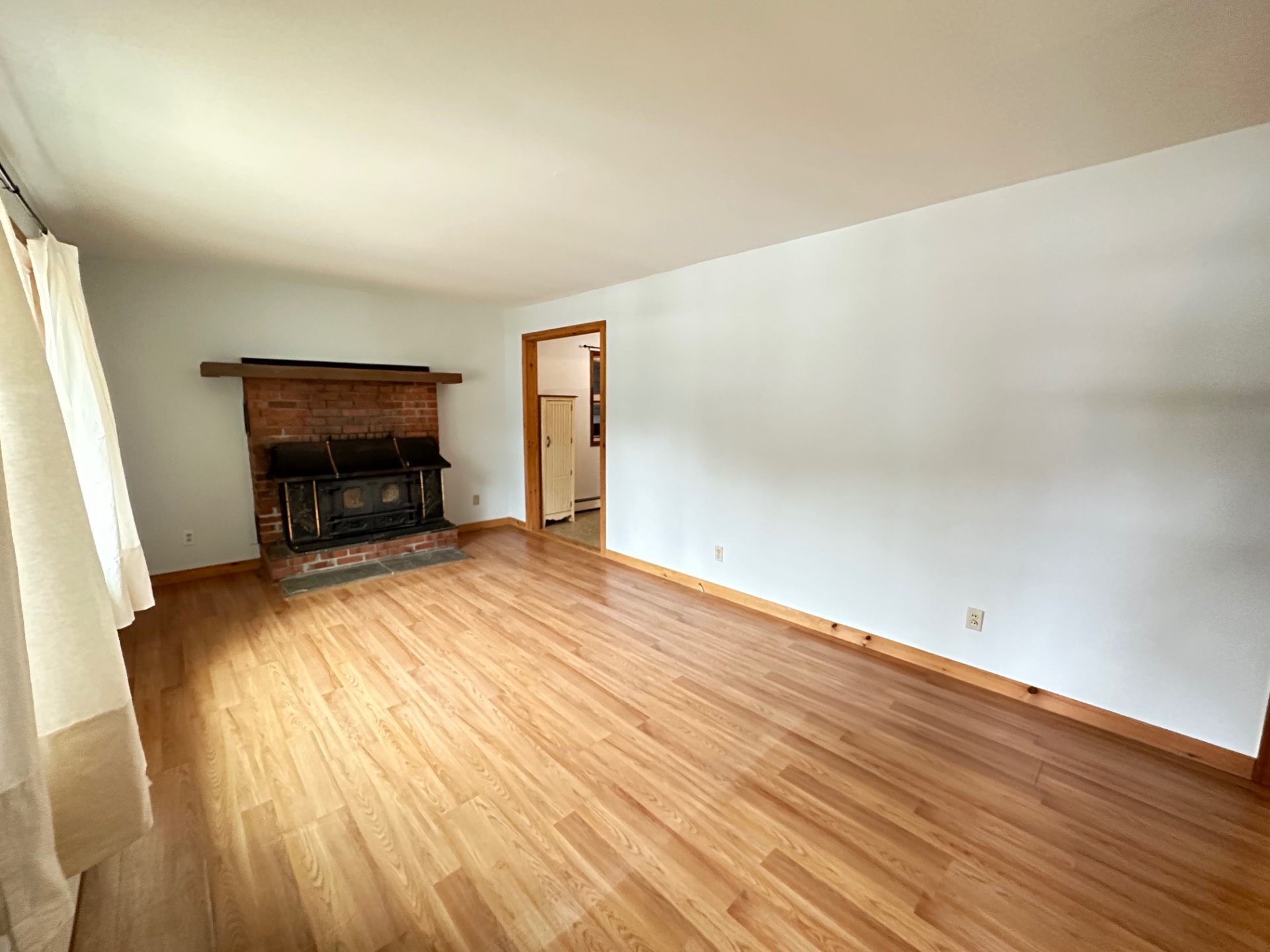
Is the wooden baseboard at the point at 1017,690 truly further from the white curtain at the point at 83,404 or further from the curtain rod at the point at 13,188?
the curtain rod at the point at 13,188

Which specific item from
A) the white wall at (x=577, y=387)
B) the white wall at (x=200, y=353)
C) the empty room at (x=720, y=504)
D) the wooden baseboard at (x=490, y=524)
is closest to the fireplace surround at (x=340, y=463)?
the white wall at (x=200, y=353)

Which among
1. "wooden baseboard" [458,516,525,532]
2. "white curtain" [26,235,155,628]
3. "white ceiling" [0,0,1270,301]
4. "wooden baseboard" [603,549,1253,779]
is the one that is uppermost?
"white ceiling" [0,0,1270,301]

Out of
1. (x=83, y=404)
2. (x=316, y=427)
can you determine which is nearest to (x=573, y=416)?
(x=316, y=427)

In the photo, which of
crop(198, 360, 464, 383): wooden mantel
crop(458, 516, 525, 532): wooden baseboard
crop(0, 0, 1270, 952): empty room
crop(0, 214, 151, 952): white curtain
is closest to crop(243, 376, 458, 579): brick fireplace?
crop(198, 360, 464, 383): wooden mantel

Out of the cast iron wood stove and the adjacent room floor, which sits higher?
the cast iron wood stove

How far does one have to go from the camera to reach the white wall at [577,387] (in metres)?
5.94

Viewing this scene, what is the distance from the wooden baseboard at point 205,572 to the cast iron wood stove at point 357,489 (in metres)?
0.42

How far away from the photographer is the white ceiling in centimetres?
121

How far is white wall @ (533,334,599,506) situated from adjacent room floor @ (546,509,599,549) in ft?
1.12

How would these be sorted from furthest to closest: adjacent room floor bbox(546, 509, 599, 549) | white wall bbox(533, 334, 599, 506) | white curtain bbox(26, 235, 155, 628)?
1. white wall bbox(533, 334, 599, 506)
2. adjacent room floor bbox(546, 509, 599, 549)
3. white curtain bbox(26, 235, 155, 628)

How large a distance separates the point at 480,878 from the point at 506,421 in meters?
4.50

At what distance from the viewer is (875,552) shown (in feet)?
8.82

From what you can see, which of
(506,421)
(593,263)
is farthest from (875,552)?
(506,421)

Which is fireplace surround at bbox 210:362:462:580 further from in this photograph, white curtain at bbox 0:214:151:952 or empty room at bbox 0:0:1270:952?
white curtain at bbox 0:214:151:952
